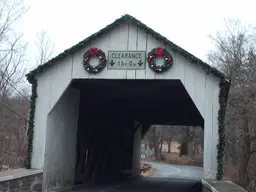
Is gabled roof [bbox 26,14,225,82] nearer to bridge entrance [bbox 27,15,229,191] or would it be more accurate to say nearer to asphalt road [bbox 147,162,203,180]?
bridge entrance [bbox 27,15,229,191]

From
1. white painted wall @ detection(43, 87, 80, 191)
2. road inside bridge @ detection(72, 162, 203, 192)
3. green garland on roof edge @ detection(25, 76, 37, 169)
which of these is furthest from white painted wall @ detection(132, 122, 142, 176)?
green garland on roof edge @ detection(25, 76, 37, 169)

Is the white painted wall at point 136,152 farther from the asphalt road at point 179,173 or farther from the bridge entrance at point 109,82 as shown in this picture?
the bridge entrance at point 109,82

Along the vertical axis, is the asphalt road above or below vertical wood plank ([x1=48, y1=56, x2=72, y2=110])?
below

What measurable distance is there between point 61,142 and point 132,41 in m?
4.00

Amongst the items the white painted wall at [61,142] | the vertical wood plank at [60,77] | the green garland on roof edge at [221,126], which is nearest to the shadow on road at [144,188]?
the white painted wall at [61,142]

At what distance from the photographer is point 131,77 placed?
1191 cm

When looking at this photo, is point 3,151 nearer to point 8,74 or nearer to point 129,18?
point 8,74

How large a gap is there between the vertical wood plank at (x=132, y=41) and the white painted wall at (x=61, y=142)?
7.93 feet

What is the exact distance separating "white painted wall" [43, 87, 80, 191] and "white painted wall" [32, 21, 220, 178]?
12.6 inches

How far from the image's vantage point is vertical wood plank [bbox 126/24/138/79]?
1192cm

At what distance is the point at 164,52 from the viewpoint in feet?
38.4

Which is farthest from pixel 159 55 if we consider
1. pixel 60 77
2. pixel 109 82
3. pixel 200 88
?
pixel 60 77

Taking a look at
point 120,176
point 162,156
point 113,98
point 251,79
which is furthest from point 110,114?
point 162,156

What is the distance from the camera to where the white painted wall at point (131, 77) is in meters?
11.2
